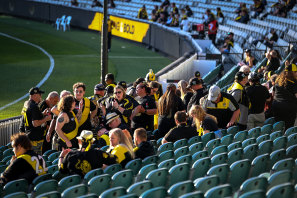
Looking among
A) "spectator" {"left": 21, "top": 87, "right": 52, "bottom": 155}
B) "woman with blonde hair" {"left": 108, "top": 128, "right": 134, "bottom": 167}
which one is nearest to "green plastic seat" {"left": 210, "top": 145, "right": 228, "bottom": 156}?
"woman with blonde hair" {"left": 108, "top": 128, "right": 134, "bottom": 167}

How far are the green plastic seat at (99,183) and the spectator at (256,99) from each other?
5056 millimetres

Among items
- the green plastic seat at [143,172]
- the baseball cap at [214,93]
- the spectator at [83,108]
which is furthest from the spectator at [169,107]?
the green plastic seat at [143,172]

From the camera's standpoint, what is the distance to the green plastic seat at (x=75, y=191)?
6.25 metres

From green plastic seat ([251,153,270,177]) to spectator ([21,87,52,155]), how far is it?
4380 millimetres

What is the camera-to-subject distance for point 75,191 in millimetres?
6348

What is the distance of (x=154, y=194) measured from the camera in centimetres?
602

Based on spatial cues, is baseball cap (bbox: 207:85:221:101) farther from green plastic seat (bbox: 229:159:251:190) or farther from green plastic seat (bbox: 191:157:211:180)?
green plastic seat (bbox: 229:159:251:190)

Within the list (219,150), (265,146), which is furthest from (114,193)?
(265,146)

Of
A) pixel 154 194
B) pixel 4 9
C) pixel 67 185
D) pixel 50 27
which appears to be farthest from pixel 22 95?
pixel 4 9

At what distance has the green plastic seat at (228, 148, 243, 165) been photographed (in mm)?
7980

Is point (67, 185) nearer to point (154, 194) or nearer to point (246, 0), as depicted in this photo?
point (154, 194)

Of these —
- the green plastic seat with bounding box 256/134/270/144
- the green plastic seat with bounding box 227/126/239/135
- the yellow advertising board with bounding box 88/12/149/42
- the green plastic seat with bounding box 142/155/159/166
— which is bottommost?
the yellow advertising board with bounding box 88/12/149/42

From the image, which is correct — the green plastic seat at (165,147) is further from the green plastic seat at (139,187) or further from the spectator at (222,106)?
the green plastic seat at (139,187)

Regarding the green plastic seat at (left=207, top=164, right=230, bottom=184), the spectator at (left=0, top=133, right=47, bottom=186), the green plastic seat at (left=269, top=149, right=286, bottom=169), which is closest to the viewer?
the green plastic seat at (left=207, top=164, right=230, bottom=184)
